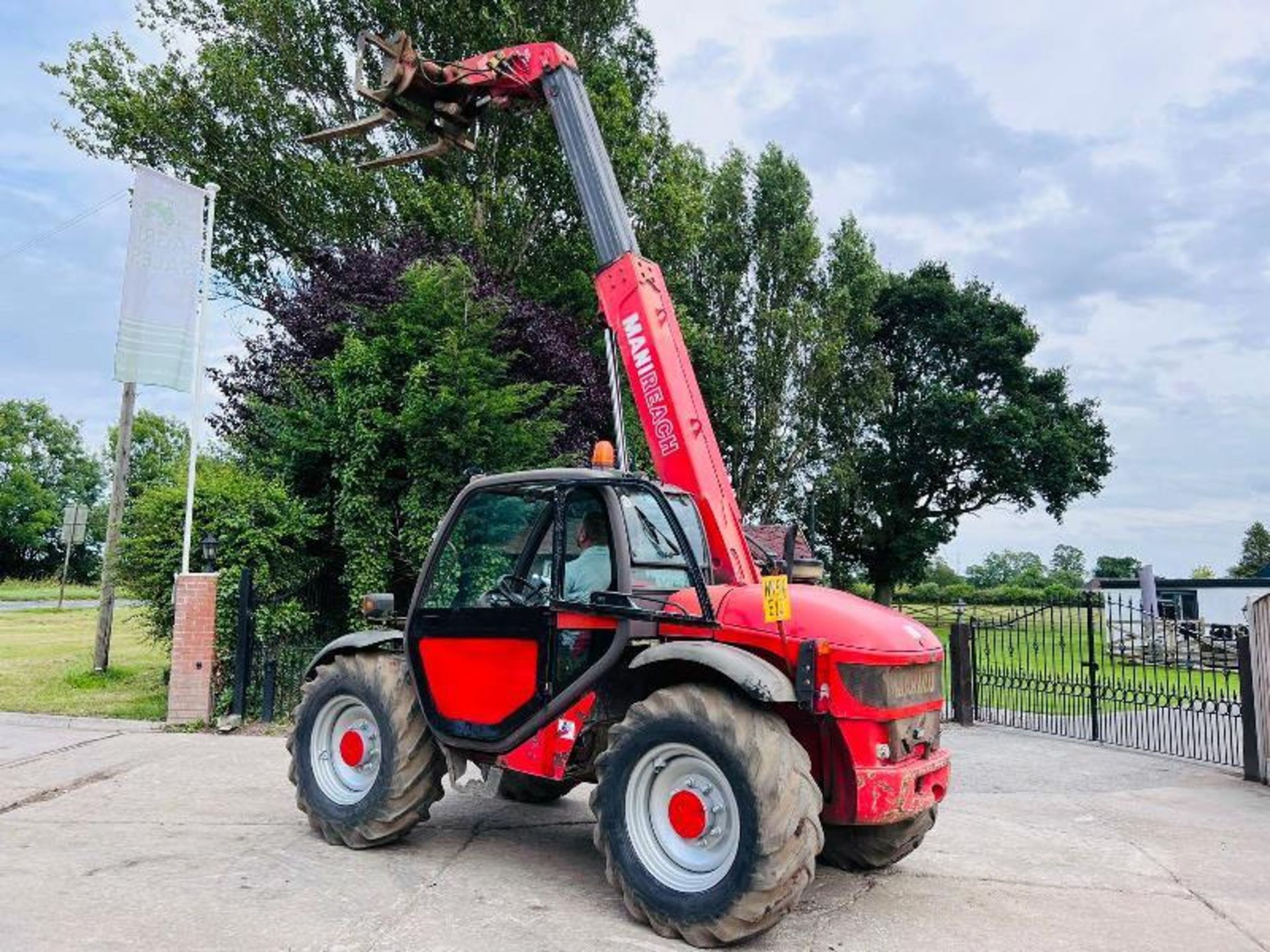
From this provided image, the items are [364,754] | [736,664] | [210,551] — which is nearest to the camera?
[736,664]

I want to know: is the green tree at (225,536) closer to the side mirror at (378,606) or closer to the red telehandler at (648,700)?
the red telehandler at (648,700)

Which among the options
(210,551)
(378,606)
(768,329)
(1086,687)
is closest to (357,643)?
(378,606)

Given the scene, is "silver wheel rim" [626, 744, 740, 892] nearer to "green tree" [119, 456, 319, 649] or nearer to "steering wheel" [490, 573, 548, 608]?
"steering wheel" [490, 573, 548, 608]

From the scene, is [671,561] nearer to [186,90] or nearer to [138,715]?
[138,715]

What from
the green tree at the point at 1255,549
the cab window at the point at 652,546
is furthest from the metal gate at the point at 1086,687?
the green tree at the point at 1255,549

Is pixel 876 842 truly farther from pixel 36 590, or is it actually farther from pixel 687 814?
pixel 36 590

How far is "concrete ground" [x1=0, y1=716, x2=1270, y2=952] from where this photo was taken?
4266mm

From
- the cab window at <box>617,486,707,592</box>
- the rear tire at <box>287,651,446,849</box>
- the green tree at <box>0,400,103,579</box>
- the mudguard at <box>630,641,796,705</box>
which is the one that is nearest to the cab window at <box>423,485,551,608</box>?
the cab window at <box>617,486,707,592</box>

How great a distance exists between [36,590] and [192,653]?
48.2 m

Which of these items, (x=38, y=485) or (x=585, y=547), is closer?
(x=585, y=547)

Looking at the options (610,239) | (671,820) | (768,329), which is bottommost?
(671,820)

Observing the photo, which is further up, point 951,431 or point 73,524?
point 951,431

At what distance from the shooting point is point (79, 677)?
1285 centimetres

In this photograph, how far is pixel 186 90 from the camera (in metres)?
17.7
